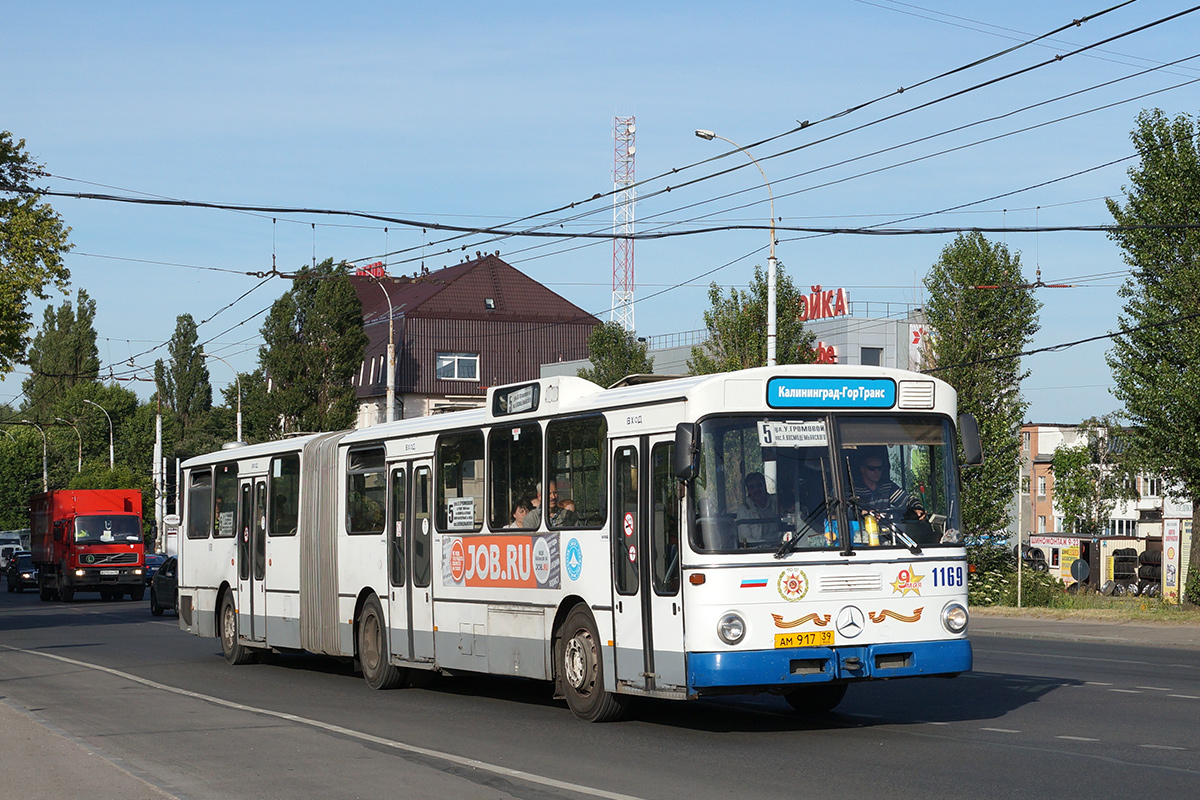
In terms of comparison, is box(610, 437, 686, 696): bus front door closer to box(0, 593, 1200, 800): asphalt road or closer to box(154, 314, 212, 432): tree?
box(0, 593, 1200, 800): asphalt road

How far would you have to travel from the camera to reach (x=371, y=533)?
1723 cm

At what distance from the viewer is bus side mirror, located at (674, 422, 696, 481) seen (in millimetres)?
11195

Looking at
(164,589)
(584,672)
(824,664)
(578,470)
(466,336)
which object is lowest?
(164,589)

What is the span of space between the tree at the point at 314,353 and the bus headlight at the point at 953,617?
58465mm

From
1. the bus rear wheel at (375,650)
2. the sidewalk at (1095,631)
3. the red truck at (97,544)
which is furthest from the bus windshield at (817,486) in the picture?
the red truck at (97,544)

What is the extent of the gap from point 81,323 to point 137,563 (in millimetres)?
61875

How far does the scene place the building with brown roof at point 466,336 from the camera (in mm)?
85312

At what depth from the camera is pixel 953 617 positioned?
12.0 meters

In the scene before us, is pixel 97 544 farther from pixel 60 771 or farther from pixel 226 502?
pixel 60 771

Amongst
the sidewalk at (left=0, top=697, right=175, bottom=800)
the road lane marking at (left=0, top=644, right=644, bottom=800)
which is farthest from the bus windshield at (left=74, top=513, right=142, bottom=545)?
the sidewalk at (left=0, top=697, right=175, bottom=800)

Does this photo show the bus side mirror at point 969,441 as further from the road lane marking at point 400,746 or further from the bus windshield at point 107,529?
the bus windshield at point 107,529

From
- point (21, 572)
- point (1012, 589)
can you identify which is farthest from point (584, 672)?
point (21, 572)

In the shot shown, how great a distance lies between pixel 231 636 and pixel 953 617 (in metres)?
12.2

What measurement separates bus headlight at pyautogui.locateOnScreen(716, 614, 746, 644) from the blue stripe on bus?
0.10 m
